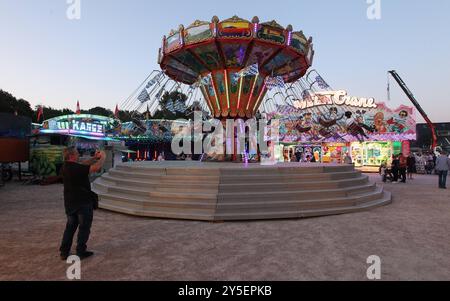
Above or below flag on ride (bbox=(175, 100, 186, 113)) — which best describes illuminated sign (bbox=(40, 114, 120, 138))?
above

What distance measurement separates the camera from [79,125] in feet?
107

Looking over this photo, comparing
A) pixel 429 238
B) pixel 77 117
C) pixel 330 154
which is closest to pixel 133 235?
pixel 429 238

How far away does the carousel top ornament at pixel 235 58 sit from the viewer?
12188 millimetres

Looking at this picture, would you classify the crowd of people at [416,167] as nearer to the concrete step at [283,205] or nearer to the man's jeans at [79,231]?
the concrete step at [283,205]

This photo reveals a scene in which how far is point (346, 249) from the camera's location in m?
4.84

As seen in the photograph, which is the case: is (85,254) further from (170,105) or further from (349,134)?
(349,134)

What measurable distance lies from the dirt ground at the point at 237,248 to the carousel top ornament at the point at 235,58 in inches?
326

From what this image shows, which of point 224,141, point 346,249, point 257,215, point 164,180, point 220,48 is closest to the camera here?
point 346,249

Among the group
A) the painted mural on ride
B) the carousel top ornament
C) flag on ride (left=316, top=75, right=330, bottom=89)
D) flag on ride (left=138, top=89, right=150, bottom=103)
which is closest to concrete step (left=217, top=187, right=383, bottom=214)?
the carousel top ornament

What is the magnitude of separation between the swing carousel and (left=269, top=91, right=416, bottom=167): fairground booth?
10.8 m

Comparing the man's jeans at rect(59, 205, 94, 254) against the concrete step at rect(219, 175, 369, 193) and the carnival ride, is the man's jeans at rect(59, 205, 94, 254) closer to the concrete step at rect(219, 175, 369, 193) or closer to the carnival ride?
the concrete step at rect(219, 175, 369, 193)

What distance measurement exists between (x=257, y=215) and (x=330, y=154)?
25108 millimetres

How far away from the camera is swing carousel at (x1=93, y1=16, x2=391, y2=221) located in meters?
A: 7.43
